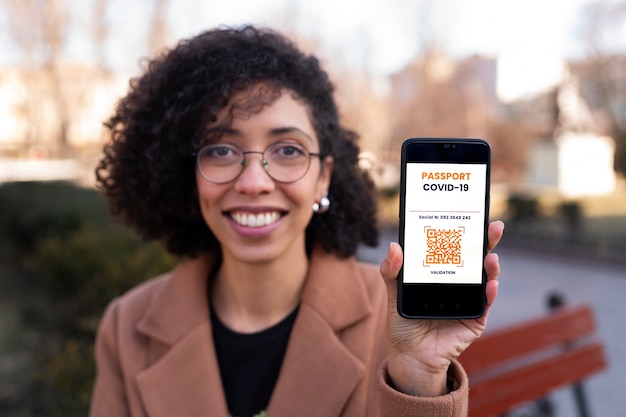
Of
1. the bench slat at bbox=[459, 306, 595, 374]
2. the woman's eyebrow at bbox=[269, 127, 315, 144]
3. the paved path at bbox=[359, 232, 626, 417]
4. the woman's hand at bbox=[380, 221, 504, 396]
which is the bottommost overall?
the paved path at bbox=[359, 232, 626, 417]

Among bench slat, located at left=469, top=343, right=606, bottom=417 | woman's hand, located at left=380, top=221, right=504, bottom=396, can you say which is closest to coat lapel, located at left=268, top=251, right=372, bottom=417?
woman's hand, located at left=380, top=221, right=504, bottom=396

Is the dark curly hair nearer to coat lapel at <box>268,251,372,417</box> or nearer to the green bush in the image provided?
coat lapel at <box>268,251,372,417</box>

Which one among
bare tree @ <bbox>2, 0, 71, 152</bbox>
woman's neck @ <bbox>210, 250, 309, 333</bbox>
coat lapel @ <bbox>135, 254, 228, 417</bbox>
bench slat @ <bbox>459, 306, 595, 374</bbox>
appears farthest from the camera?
bare tree @ <bbox>2, 0, 71, 152</bbox>

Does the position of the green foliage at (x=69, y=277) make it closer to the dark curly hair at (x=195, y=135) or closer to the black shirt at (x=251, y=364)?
the dark curly hair at (x=195, y=135)

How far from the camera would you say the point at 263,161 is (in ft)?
5.87

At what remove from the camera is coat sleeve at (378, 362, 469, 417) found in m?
1.32

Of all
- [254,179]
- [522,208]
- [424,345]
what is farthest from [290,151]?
[522,208]

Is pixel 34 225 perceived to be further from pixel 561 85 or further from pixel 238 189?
pixel 561 85

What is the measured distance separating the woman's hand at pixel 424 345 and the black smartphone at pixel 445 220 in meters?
0.03

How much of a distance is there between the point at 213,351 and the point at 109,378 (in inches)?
15.4

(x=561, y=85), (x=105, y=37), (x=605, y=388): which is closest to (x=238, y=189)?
(x=605, y=388)

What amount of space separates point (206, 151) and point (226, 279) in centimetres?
55

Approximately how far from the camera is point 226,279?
7.14 feet

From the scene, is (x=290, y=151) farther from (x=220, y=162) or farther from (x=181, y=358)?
(x=181, y=358)
